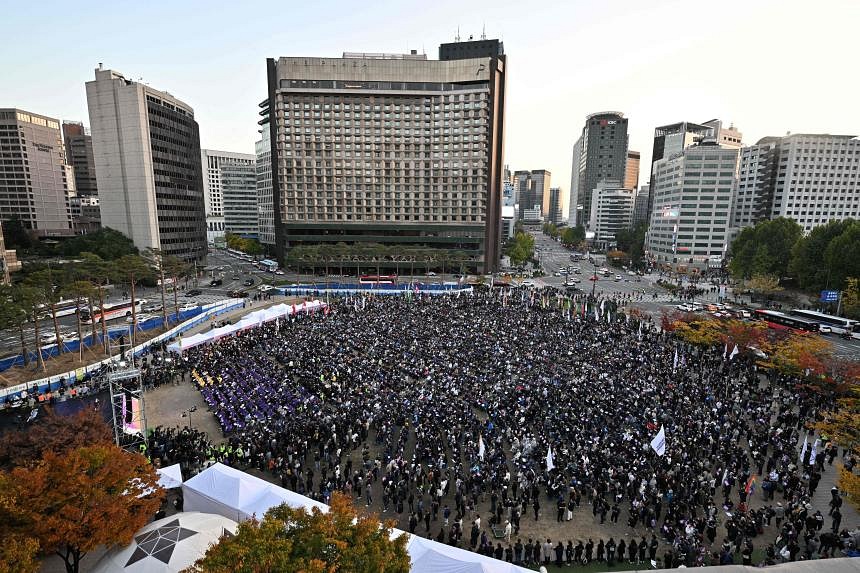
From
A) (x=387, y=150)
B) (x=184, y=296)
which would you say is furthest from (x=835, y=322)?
(x=184, y=296)

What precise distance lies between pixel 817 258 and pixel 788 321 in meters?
20.5

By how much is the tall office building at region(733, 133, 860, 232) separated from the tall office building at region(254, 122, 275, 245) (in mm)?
127363

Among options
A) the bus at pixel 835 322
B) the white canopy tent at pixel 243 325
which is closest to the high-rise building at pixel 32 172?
the white canopy tent at pixel 243 325

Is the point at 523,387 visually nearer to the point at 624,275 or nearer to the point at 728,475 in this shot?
the point at 728,475

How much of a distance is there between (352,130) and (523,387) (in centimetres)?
7605

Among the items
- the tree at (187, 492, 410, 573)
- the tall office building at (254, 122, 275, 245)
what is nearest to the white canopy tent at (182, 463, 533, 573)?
the tree at (187, 492, 410, 573)

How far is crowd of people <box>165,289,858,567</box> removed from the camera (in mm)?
16031

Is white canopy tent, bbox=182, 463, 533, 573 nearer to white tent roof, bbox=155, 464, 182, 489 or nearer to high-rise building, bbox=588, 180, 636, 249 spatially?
white tent roof, bbox=155, 464, 182, 489

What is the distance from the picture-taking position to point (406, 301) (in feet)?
181

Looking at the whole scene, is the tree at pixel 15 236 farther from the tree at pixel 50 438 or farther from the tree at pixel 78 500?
the tree at pixel 78 500

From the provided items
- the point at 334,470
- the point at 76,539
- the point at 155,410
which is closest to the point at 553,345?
the point at 334,470

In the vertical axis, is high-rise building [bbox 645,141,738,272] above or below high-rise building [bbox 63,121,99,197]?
below

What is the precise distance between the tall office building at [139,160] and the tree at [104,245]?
3.23 meters

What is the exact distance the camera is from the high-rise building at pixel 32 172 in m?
106
